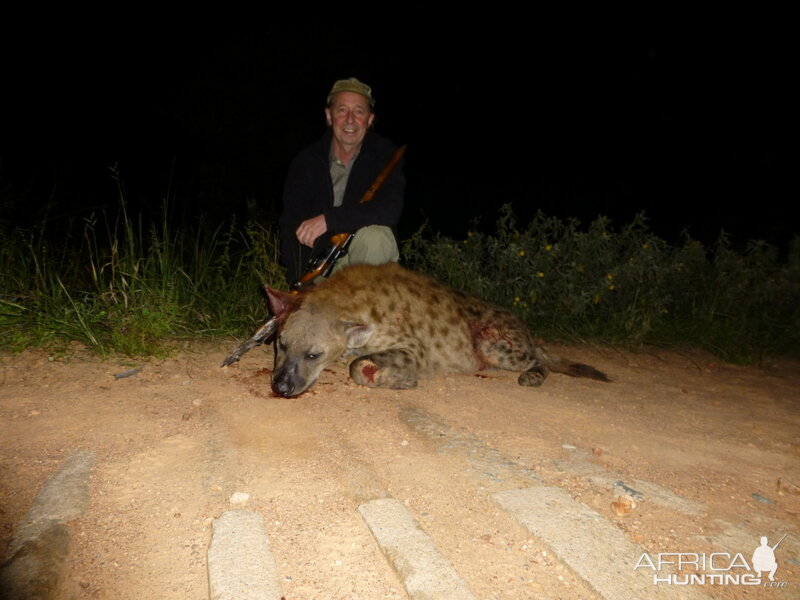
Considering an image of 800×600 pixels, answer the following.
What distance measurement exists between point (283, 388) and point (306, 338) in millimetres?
283

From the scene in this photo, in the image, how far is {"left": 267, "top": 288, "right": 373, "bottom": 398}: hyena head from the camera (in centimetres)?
223

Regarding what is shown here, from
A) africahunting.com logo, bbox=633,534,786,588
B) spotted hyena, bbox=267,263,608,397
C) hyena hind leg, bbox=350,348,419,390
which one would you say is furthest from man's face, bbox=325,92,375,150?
africahunting.com logo, bbox=633,534,786,588

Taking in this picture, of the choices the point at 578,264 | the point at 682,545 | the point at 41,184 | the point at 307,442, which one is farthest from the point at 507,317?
the point at 41,184

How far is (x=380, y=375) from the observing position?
235cm

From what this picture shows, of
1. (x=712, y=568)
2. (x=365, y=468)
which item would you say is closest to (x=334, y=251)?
(x=365, y=468)

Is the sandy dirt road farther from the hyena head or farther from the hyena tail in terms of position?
the hyena tail

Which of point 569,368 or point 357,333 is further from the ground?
point 357,333

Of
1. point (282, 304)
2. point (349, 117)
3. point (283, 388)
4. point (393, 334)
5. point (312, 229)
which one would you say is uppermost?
point (349, 117)

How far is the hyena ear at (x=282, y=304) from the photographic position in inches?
94.0

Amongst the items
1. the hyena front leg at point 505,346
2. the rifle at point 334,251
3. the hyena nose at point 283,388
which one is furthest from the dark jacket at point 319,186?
the hyena nose at point 283,388

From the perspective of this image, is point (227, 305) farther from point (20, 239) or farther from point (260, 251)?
point (20, 239)

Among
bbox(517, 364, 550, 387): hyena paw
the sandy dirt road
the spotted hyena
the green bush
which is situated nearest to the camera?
the sandy dirt road

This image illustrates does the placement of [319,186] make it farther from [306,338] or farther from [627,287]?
[627,287]

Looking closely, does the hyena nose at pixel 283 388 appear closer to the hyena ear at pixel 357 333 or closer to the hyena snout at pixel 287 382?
the hyena snout at pixel 287 382
